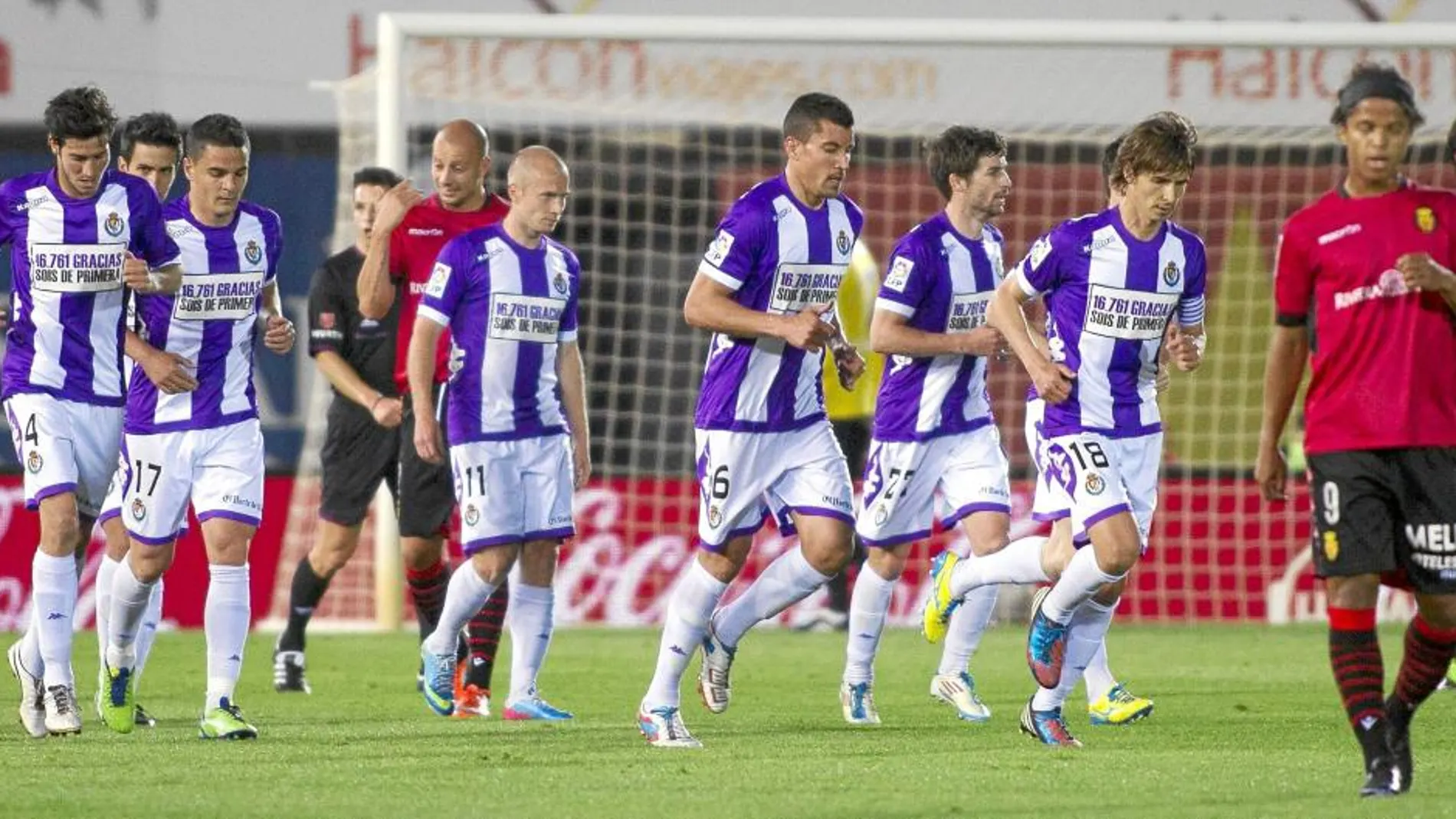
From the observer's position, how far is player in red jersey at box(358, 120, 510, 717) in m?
9.01

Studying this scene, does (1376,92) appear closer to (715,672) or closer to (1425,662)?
(1425,662)

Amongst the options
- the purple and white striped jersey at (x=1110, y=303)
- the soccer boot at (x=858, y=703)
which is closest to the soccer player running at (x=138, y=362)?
the soccer boot at (x=858, y=703)

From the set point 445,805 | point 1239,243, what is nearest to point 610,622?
point 1239,243

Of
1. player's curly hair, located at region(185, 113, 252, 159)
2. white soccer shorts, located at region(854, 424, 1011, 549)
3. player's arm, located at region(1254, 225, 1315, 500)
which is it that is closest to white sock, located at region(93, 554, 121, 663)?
player's curly hair, located at region(185, 113, 252, 159)

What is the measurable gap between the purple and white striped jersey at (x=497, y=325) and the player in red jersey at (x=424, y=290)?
11.8 inches

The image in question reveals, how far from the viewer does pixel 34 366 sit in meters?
8.23

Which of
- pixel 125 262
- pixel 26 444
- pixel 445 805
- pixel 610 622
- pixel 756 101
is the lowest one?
pixel 610 622

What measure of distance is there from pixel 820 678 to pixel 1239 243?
8044 mm

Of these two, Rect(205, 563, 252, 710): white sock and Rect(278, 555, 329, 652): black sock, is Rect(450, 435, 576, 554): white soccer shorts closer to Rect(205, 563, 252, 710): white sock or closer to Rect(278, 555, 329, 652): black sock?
Rect(205, 563, 252, 710): white sock

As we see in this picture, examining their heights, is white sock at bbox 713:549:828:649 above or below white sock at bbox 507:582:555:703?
above

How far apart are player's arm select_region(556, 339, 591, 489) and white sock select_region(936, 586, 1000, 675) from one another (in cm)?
154

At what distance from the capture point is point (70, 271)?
823 cm

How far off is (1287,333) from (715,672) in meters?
2.82

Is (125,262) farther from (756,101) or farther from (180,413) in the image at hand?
(756,101)
